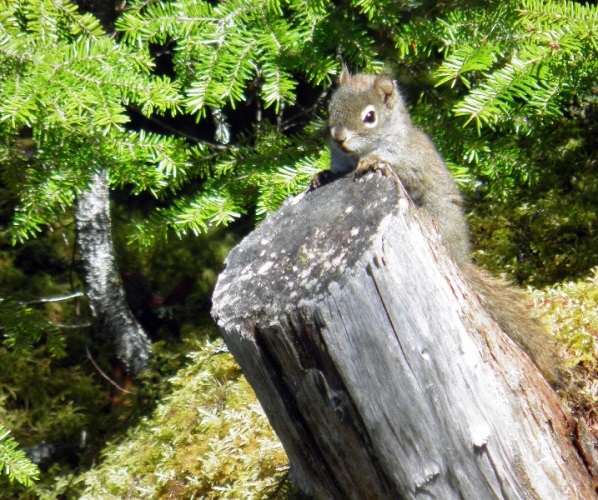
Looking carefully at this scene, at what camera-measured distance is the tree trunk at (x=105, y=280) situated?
129 inches

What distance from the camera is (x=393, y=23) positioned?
256 cm

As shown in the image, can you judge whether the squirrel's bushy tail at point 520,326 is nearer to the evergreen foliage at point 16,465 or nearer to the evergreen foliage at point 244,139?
the evergreen foliage at point 244,139

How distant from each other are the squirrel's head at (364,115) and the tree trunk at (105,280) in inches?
47.5

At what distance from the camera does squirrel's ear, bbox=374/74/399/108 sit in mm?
2486

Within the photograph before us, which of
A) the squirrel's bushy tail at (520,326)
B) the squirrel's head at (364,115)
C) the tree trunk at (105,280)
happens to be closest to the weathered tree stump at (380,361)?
the squirrel's bushy tail at (520,326)

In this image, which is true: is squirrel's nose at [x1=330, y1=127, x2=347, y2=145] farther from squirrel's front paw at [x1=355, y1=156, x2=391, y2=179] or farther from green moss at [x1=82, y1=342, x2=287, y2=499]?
green moss at [x1=82, y1=342, x2=287, y2=499]

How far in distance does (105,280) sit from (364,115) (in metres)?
1.65

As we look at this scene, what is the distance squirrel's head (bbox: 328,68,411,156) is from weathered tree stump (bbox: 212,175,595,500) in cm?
76

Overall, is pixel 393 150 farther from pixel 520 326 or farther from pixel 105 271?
pixel 105 271

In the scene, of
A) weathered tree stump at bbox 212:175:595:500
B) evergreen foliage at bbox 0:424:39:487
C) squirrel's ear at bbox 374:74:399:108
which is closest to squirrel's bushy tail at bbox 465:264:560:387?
weathered tree stump at bbox 212:175:595:500

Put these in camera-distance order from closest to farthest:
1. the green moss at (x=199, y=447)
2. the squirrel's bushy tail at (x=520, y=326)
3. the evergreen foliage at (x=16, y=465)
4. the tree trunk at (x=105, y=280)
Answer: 1. the squirrel's bushy tail at (x=520, y=326)
2. the evergreen foliage at (x=16, y=465)
3. the green moss at (x=199, y=447)
4. the tree trunk at (x=105, y=280)

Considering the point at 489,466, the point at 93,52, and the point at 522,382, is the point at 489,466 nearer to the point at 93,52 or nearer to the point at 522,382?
the point at 522,382

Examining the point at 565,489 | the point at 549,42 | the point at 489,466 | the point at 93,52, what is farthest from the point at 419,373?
the point at 93,52

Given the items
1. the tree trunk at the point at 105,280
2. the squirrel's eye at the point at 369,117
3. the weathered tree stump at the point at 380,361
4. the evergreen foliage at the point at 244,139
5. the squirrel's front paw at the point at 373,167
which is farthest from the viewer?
the tree trunk at the point at 105,280
